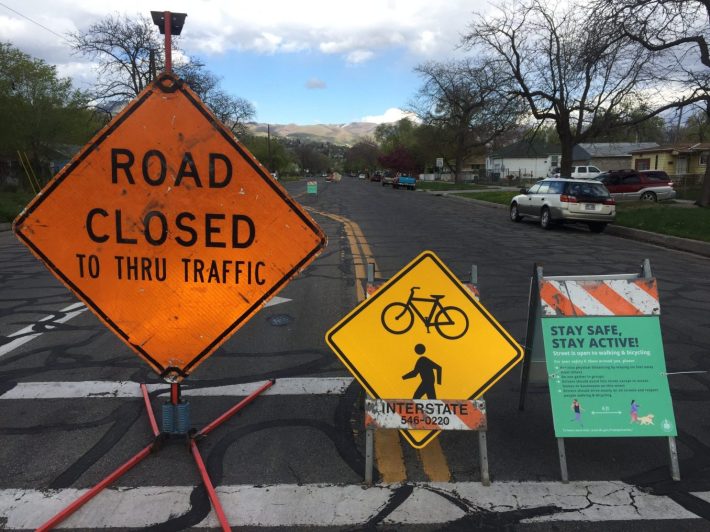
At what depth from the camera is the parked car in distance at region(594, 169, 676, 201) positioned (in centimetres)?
2788

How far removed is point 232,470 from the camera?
125 inches

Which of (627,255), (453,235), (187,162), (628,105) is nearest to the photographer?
(187,162)

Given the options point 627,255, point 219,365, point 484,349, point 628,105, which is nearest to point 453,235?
point 627,255

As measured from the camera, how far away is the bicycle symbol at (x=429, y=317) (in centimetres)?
327

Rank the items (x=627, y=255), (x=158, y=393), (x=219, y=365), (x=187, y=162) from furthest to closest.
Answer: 1. (x=627, y=255)
2. (x=219, y=365)
3. (x=158, y=393)
4. (x=187, y=162)

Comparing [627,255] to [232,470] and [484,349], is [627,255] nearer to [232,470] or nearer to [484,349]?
[484,349]

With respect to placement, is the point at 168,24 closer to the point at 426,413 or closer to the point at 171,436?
the point at 171,436

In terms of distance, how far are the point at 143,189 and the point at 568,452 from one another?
3.09 metres

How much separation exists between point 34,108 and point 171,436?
32.1m

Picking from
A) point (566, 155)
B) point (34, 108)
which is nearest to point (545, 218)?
point (566, 155)

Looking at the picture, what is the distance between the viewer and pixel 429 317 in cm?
327

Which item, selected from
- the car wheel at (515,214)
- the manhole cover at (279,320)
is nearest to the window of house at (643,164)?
the car wheel at (515,214)

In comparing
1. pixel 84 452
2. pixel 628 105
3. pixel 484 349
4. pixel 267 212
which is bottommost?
pixel 84 452

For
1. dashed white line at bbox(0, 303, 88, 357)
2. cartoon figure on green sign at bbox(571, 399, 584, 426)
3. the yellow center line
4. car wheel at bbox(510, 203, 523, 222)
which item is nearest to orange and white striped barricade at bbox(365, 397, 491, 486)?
the yellow center line
